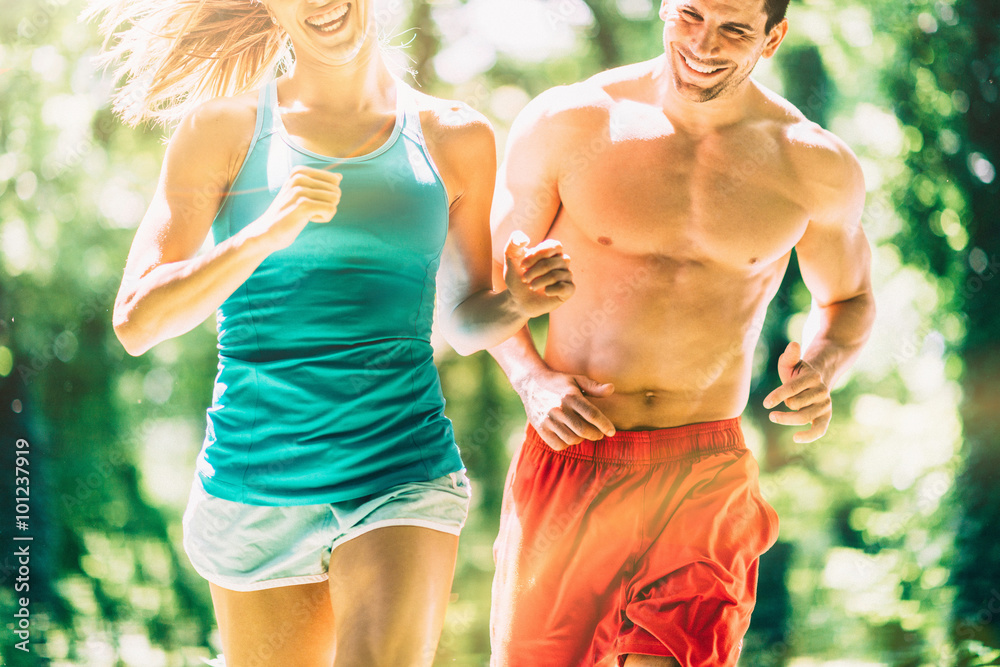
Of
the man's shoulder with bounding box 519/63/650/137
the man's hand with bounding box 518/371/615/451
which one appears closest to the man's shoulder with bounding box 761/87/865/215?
the man's shoulder with bounding box 519/63/650/137

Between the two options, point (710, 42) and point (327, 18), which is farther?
point (710, 42)

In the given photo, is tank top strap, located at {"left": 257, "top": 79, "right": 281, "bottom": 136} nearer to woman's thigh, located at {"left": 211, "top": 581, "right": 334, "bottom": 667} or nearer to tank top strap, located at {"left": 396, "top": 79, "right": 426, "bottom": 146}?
tank top strap, located at {"left": 396, "top": 79, "right": 426, "bottom": 146}

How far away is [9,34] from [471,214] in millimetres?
1499

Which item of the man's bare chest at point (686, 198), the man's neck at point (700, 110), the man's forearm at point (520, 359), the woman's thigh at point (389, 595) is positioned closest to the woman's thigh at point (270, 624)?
the woman's thigh at point (389, 595)

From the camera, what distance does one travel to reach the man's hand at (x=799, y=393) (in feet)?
4.68

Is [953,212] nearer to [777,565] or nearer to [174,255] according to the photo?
[777,565]

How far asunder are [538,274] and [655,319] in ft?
1.24

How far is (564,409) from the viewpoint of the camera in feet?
4.70

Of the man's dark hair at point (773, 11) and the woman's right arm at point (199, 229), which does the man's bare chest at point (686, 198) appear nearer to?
the man's dark hair at point (773, 11)

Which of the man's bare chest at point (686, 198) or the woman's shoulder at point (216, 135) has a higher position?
the woman's shoulder at point (216, 135)

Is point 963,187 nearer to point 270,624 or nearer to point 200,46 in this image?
point 200,46

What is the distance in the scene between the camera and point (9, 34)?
218 cm

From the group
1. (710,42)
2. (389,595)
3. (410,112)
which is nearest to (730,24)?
(710,42)

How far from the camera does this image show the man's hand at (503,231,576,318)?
1229mm
